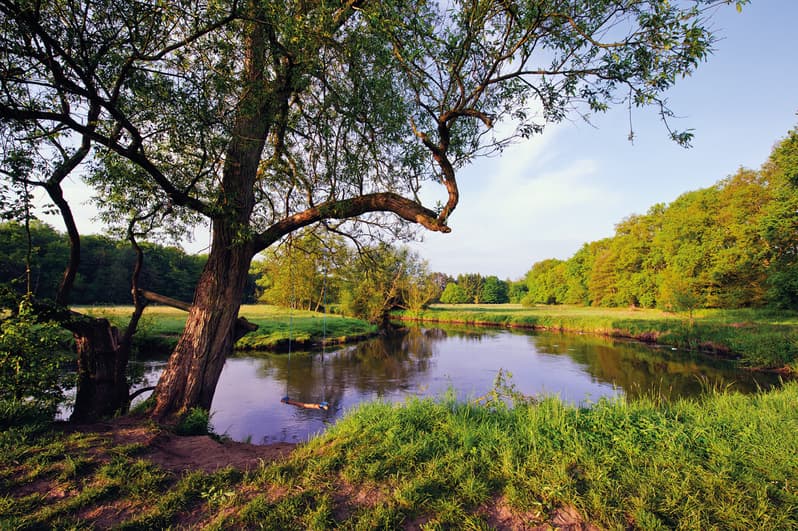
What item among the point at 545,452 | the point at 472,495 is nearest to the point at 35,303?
the point at 472,495

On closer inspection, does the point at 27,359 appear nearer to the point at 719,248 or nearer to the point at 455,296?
the point at 719,248

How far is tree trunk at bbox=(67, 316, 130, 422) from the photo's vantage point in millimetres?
5258

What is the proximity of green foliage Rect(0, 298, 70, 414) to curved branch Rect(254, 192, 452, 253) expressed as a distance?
281 cm

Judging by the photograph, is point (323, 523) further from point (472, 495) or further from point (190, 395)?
point (190, 395)

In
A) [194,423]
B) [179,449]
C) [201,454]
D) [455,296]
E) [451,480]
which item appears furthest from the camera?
[455,296]

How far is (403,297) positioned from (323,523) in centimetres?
3550

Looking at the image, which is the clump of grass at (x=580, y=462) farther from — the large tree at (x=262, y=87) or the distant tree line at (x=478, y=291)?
the distant tree line at (x=478, y=291)

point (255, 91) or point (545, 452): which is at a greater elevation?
point (255, 91)

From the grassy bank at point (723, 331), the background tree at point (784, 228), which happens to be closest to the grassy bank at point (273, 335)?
the grassy bank at point (723, 331)

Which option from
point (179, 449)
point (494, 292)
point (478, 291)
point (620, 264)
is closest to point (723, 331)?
point (179, 449)

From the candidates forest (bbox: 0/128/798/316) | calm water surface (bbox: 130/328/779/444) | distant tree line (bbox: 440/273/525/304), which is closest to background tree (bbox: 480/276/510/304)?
distant tree line (bbox: 440/273/525/304)

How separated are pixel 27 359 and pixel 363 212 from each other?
476 cm

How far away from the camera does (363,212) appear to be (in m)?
5.28

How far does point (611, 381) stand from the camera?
12.4 m
